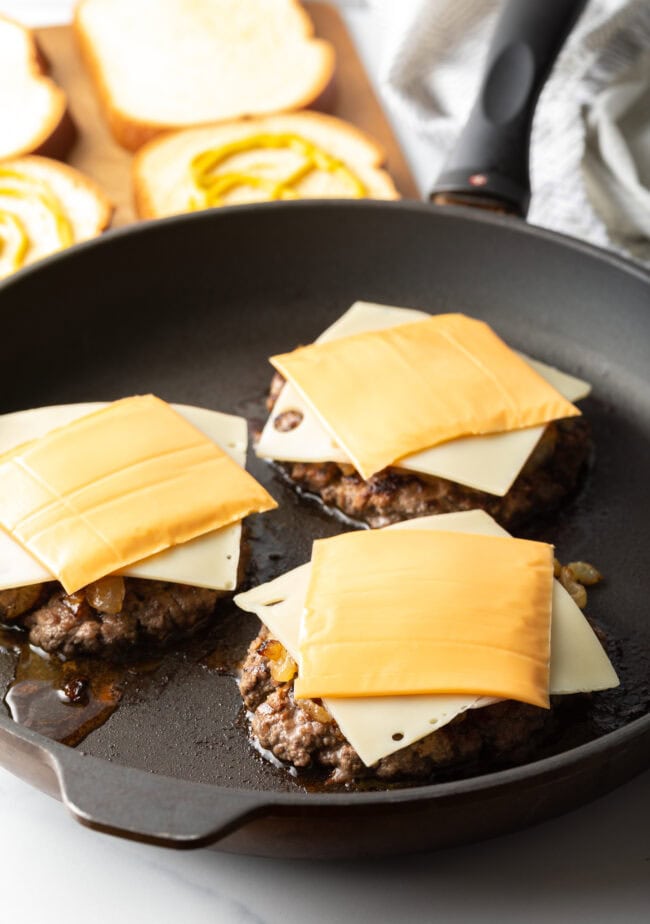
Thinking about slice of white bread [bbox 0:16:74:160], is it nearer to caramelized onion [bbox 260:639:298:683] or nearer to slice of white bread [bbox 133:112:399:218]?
slice of white bread [bbox 133:112:399:218]

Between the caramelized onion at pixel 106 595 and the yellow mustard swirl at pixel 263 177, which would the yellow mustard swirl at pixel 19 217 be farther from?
the caramelized onion at pixel 106 595

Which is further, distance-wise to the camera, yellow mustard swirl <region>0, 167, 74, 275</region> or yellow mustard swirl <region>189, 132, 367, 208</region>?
yellow mustard swirl <region>189, 132, 367, 208</region>

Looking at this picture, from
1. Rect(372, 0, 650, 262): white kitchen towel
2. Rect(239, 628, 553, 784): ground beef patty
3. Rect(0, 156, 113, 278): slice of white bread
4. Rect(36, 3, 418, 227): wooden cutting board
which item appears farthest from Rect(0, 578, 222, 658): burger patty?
Rect(372, 0, 650, 262): white kitchen towel

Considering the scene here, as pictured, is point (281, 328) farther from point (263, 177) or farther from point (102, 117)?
point (102, 117)

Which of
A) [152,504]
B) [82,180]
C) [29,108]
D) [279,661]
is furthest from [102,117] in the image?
[279,661]

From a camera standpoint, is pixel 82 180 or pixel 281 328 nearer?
pixel 281 328

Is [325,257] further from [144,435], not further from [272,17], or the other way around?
A: [272,17]
